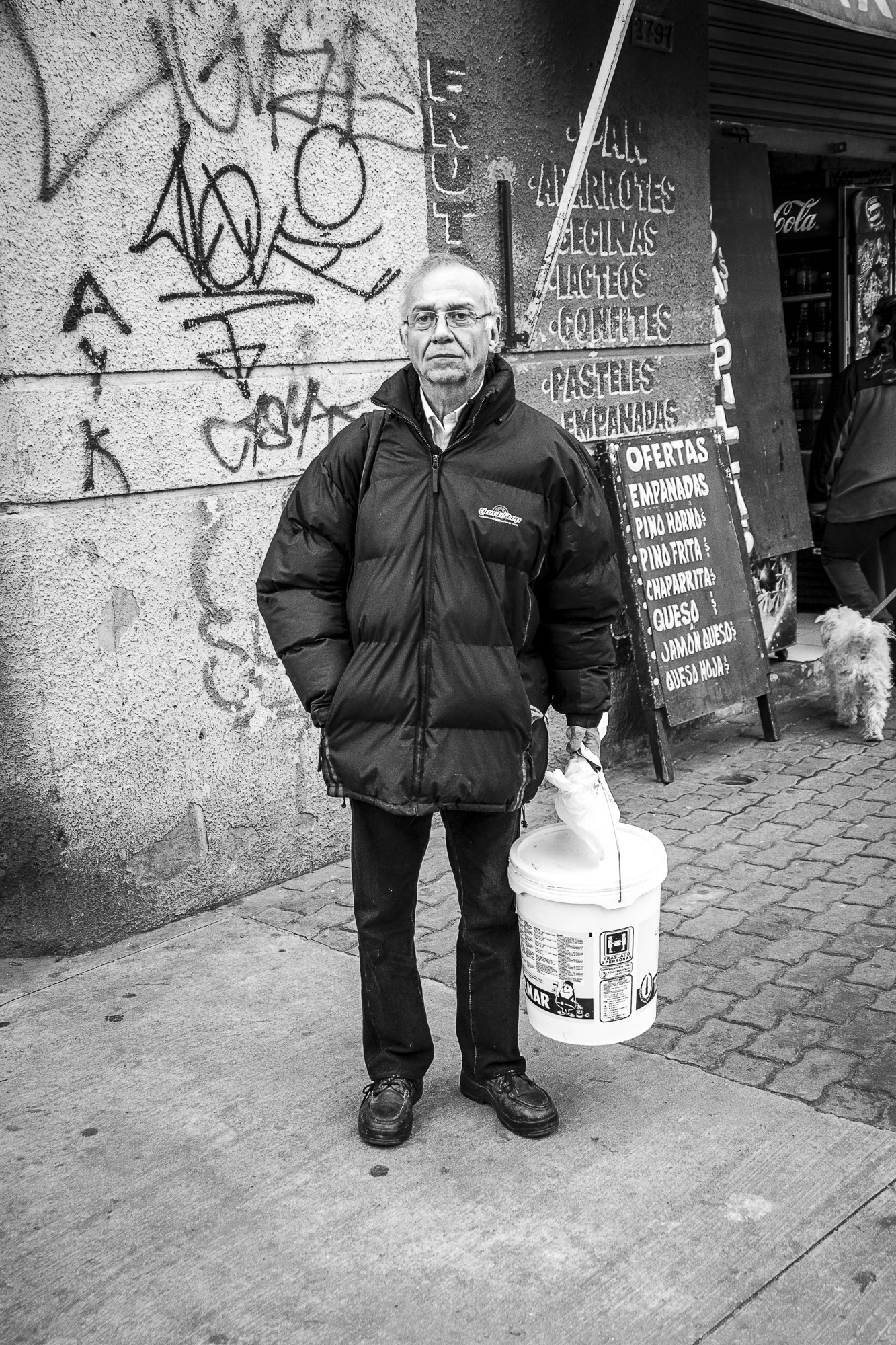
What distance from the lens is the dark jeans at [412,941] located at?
303 cm

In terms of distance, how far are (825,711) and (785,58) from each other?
11.6 feet

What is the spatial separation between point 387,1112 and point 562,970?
0.54 metres

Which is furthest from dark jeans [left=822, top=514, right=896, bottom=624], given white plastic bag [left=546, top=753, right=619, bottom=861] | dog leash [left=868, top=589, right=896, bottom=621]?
white plastic bag [left=546, top=753, right=619, bottom=861]

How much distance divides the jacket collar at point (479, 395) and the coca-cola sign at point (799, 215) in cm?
626

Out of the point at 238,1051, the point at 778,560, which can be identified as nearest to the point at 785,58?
the point at 778,560

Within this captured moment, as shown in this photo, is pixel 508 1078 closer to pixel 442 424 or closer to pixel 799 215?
pixel 442 424

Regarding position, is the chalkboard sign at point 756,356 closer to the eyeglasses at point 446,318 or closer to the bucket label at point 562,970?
the eyeglasses at point 446,318

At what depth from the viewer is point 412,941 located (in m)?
3.12

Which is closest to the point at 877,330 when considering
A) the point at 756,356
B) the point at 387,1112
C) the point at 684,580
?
the point at 756,356

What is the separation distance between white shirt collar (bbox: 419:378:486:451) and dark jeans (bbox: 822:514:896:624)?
429 cm

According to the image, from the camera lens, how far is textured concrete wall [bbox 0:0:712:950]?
12.7ft

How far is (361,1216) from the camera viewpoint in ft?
9.04

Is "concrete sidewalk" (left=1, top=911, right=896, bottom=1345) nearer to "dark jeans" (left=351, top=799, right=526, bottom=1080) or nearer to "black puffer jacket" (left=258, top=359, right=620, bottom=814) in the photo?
"dark jeans" (left=351, top=799, right=526, bottom=1080)

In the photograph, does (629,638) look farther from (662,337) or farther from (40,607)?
(40,607)
